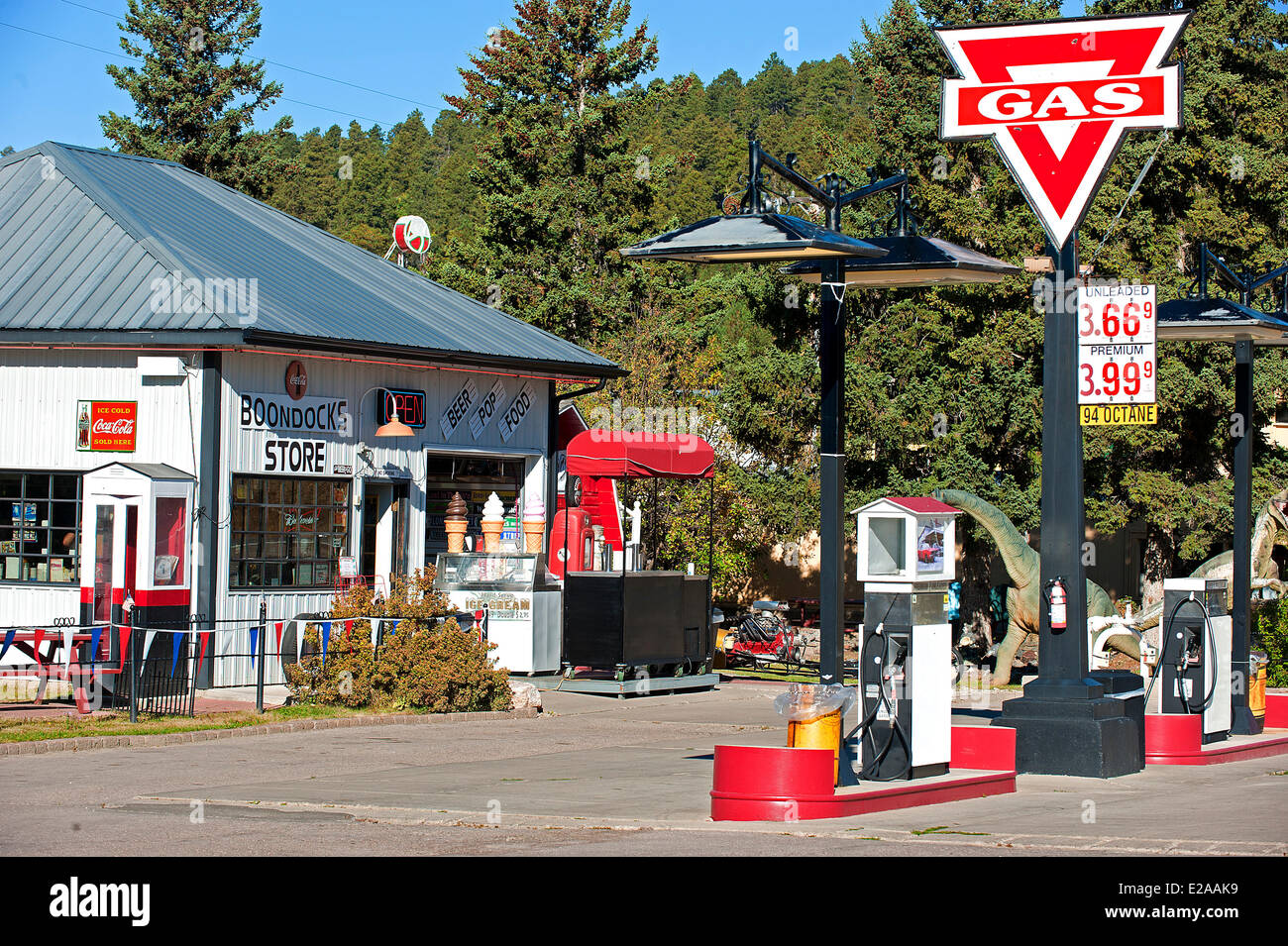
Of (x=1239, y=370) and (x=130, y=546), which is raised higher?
(x=1239, y=370)

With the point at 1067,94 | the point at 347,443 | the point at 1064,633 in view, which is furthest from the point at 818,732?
the point at 347,443

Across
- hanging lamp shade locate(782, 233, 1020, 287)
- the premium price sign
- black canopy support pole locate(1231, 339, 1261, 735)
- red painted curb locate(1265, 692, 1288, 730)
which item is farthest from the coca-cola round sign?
red painted curb locate(1265, 692, 1288, 730)

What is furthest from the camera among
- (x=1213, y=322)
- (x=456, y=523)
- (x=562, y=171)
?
(x=562, y=171)

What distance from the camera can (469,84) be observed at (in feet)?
155

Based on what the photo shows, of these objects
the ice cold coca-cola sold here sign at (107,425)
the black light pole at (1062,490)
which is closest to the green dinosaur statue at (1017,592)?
the black light pole at (1062,490)

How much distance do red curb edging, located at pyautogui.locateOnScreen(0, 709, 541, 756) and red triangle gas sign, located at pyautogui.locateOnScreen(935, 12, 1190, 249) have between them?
27.3 feet

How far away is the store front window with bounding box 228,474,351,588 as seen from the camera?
802 inches

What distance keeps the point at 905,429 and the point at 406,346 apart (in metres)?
13.7

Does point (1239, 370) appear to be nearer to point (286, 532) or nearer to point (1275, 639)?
point (1275, 639)

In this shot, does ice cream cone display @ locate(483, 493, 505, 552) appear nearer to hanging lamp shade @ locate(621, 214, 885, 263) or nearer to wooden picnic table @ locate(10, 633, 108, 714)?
wooden picnic table @ locate(10, 633, 108, 714)

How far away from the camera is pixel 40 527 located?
2036 cm

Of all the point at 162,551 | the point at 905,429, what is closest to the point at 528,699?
the point at 162,551

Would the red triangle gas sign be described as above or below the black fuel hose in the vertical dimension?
above

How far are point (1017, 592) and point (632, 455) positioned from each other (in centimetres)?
875
